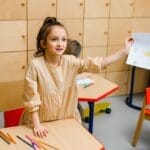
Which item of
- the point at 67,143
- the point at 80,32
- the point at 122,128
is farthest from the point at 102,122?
the point at 67,143

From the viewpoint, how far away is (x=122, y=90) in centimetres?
406

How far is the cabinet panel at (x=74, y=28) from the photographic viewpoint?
3.46 metres

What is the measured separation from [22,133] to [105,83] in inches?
48.6

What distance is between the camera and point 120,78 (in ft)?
13.1

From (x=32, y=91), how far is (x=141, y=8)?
97.7 inches

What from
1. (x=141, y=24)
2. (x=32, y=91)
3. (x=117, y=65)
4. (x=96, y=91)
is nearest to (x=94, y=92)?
(x=96, y=91)

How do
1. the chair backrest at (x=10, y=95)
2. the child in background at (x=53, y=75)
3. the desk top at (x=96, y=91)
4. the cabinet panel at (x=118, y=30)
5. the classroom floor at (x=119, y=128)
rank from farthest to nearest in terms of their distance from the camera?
the cabinet panel at (x=118, y=30), the chair backrest at (x=10, y=95), the classroom floor at (x=119, y=128), the desk top at (x=96, y=91), the child in background at (x=53, y=75)

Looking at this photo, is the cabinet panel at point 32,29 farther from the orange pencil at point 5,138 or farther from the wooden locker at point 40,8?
the orange pencil at point 5,138

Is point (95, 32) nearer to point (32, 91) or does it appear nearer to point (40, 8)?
point (40, 8)

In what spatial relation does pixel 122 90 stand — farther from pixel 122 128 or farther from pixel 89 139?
pixel 89 139

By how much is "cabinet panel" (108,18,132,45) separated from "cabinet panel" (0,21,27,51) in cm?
104

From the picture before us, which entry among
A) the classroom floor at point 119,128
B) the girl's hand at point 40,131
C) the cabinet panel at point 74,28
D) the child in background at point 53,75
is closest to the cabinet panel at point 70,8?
the cabinet panel at point 74,28

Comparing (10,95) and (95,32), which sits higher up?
(95,32)

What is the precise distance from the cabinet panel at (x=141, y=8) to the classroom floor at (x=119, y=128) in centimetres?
107
